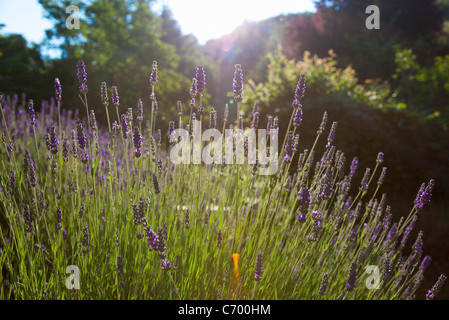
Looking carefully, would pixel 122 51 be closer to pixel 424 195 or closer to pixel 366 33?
pixel 424 195

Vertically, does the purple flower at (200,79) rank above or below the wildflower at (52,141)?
above

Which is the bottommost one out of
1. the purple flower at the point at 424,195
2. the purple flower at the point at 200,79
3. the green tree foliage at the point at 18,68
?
the purple flower at the point at 424,195

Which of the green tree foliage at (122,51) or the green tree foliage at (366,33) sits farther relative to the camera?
the green tree foliage at (366,33)

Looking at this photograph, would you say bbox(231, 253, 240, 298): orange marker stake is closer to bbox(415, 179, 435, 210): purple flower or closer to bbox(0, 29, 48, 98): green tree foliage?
bbox(415, 179, 435, 210): purple flower

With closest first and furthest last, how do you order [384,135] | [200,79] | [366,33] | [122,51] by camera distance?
[200,79] → [384,135] → [122,51] → [366,33]

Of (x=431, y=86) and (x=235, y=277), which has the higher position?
(x=431, y=86)

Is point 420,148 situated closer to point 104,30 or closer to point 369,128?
point 369,128

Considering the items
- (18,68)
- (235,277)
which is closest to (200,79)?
(235,277)

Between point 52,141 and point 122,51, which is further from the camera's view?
point 122,51

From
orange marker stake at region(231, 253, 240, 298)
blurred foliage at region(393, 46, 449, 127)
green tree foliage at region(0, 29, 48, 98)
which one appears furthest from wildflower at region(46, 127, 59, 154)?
blurred foliage at region(393, 46, 449, 127)

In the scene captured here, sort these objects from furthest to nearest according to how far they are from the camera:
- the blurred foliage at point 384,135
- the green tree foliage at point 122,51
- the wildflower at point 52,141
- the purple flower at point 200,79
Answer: the green tree foliage at point 122,51 → the blurred foliage at point 384,135 → the purple flower at point 200,79 → the wildflower at point 52,141

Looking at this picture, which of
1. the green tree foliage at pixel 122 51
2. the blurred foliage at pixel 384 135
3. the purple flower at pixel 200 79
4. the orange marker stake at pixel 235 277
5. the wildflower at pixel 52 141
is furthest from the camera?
the green tree foliage at pixel 122 51

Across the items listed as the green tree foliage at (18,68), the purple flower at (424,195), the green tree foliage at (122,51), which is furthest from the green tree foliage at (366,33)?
the purple flower at (424,195)

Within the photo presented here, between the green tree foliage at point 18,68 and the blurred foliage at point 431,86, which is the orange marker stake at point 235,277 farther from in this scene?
the green tree foliage at point 18,68
